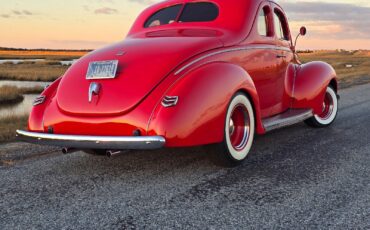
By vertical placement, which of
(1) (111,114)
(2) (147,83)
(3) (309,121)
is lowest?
(3) (309,121)

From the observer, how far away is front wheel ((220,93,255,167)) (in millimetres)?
4405

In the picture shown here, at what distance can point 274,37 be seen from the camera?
5.90m

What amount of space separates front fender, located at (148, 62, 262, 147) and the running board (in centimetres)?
99

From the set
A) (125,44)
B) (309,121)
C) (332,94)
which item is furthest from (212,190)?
(332,94)

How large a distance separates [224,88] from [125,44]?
4.01 ft

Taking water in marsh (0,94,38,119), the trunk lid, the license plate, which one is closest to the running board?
the trunk lid

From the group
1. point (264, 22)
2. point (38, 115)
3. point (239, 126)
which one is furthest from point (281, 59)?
point (38, 115)

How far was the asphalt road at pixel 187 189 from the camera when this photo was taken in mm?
3076

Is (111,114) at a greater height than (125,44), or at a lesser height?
lesser

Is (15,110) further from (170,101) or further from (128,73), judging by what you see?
(170,101)

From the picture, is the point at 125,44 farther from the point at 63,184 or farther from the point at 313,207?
the point at 313,207

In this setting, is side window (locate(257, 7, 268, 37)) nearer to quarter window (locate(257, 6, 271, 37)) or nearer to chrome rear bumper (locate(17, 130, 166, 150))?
quarter window (locate(257, 6, 271, 37))

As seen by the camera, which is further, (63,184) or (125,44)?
(125,44)

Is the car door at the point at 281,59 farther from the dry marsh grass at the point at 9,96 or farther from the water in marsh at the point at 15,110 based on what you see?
the dry marsh grass at the point at 9,96
